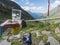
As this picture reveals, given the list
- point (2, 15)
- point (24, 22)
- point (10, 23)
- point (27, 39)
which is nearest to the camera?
point (10, 23)

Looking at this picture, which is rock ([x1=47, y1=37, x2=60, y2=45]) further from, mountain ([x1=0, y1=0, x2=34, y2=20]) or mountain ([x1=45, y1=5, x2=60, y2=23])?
mountain ([x1=0, y1=0, x2=34, y2=20])

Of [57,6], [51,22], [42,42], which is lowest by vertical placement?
[42,42]

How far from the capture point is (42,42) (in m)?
6.36

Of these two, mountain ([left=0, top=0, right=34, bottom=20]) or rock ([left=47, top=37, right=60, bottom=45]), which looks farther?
mountain ([left=0, top=0, right=34, bottom=20])

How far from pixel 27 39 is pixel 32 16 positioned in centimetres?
162

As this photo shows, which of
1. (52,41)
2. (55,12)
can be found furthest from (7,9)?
(52,41)

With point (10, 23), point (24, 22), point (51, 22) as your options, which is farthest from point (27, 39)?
point (51, 22)

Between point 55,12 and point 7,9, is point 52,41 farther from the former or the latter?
point 7,9

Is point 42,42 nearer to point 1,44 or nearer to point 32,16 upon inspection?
point 32,16

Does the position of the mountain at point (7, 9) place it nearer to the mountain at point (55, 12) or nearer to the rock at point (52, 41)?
the mountain at point (55, 12)

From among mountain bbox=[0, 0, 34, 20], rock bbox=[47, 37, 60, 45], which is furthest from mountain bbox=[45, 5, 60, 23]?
mountain bbox=[0, 0, 34, 20]

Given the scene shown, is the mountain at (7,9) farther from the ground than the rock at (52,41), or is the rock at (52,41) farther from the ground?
the mountain at (7,9)

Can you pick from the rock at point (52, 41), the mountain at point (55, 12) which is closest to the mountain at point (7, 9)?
the mountain at point (55, 12)

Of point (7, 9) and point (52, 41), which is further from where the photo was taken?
point (7, 9)
